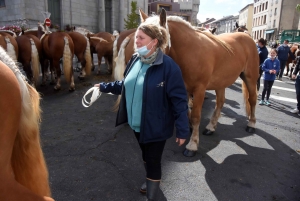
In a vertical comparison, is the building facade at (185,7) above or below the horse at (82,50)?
above

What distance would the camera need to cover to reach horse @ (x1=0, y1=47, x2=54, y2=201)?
1.01 metres

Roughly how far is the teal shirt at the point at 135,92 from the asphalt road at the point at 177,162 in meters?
0.97

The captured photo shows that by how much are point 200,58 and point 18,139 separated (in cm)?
276

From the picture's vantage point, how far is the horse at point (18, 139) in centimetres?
101

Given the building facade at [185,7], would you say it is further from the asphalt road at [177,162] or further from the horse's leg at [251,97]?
the asphalt road at [177,162]

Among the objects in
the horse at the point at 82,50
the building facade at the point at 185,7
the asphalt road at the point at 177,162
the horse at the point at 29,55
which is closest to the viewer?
the asphalt road at the point at 177,162

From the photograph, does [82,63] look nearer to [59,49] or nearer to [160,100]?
[59,49]

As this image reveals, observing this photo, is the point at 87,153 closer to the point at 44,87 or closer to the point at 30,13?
the point at 44,87

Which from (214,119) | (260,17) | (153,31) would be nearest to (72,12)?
(214,119)

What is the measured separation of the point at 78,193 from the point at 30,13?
16.8 m

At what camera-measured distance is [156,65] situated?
7.03 feet

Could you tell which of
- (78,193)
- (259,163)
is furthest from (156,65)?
(259,163)

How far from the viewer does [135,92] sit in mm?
2184

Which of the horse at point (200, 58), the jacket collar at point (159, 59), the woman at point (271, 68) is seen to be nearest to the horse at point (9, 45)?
the horse at point (200, 58)
